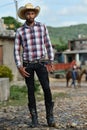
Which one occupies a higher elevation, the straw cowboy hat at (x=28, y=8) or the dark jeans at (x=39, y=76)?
the straw cowboy hat at (x=28, y=8)

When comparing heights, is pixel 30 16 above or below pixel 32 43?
above

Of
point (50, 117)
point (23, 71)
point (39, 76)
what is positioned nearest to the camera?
point (23, 71)

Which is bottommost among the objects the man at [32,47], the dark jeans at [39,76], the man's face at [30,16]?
the dark jeans at [39,76]

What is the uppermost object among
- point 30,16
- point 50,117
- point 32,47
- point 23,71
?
point 30,16

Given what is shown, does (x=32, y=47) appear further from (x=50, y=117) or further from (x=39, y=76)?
(x=50, y=117)

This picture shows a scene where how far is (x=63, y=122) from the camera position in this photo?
10.5 meters

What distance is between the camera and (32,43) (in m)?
9.62

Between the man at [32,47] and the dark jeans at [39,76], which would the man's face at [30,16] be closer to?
the man at [32,47]

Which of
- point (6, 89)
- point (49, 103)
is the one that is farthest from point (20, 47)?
point (6, 89)

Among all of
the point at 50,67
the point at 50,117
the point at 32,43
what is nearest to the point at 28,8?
the point at 32,43

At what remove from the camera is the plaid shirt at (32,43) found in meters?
9.61

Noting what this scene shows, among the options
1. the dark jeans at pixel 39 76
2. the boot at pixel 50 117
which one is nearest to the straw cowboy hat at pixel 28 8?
the dark jeans at pixel 39 76

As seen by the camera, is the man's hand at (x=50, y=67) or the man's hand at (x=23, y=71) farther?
the man's hand at (x=50, y=67)

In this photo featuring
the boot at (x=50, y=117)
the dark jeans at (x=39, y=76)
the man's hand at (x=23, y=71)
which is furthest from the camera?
the boot at (x=50, y=117)
